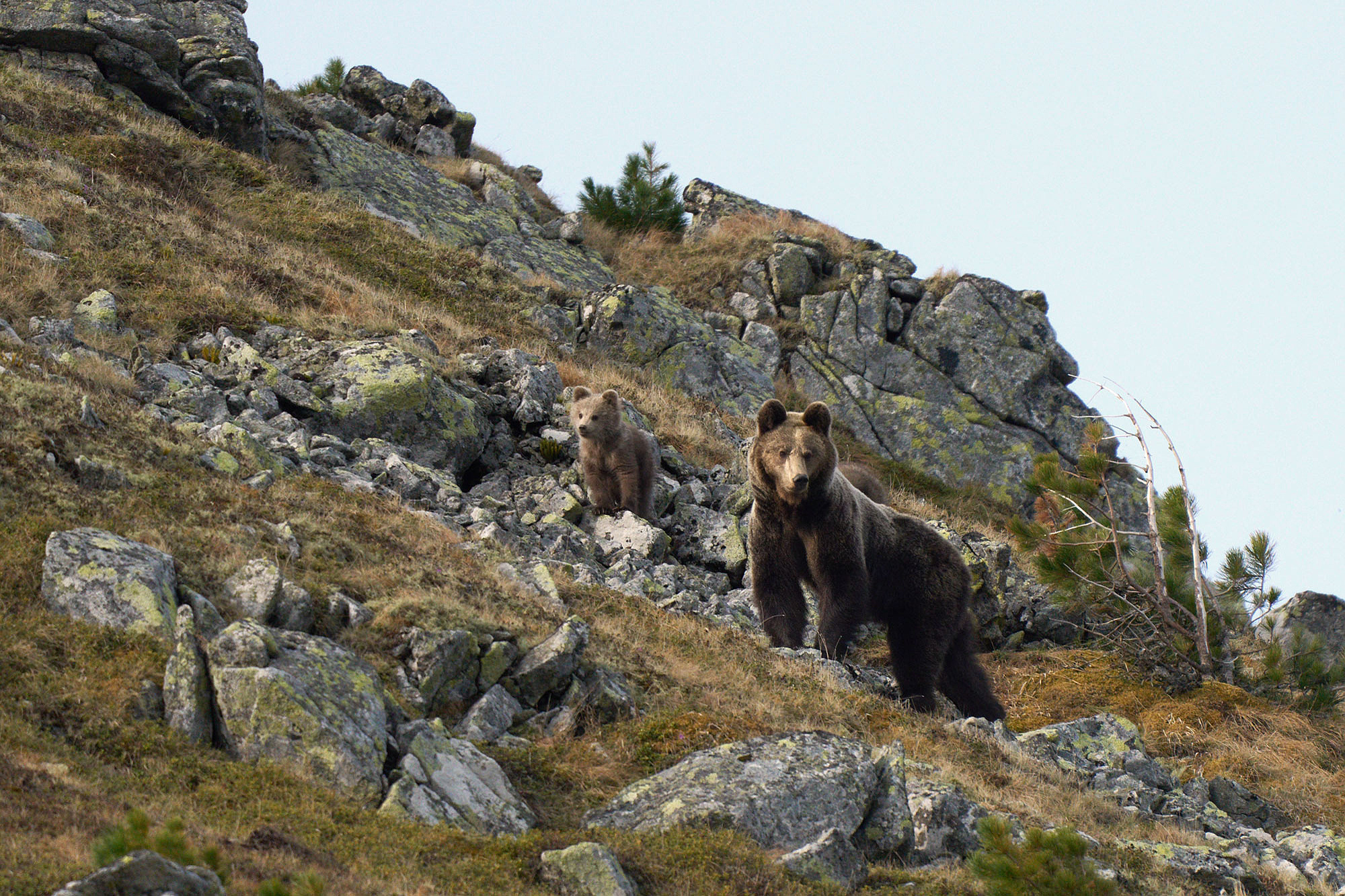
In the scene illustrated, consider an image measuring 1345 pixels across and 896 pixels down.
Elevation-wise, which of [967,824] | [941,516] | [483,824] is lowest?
[483,824]

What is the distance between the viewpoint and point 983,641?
15438mm

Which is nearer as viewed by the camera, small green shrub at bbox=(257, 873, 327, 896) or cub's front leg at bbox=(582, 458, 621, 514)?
small green shrub at bbox=(257, 873, 327, 896)

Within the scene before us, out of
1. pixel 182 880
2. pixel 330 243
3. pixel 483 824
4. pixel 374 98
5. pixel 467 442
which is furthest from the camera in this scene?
pixel 374 98

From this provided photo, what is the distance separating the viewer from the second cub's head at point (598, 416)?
15227 millimetres

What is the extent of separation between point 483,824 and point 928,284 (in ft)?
90.6

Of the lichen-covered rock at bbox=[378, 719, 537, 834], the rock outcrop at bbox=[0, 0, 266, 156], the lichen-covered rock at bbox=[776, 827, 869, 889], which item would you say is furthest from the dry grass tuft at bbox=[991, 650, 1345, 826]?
the rock outcrop at bbox=[0, 0, 266, 156]

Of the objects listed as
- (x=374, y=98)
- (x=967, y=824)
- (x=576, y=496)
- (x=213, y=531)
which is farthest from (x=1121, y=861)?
(x=374, y=98)

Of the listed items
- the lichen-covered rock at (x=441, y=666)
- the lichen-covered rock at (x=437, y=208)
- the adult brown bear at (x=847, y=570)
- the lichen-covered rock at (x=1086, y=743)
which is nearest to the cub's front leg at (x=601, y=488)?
the adult brown bear at (x=847, y=570)

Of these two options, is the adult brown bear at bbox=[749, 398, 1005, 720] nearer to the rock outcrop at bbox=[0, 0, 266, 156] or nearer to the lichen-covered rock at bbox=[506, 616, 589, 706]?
the lichen-covered rock at bbox=[506, 616, 589, 706]

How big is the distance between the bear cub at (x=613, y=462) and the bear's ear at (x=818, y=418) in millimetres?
4474

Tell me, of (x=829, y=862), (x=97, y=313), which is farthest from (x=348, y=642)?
(x=97, y=313)

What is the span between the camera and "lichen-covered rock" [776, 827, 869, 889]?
19.6ft

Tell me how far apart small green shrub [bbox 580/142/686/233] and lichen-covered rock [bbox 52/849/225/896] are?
32984mm

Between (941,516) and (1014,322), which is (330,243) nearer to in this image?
(941,516)
